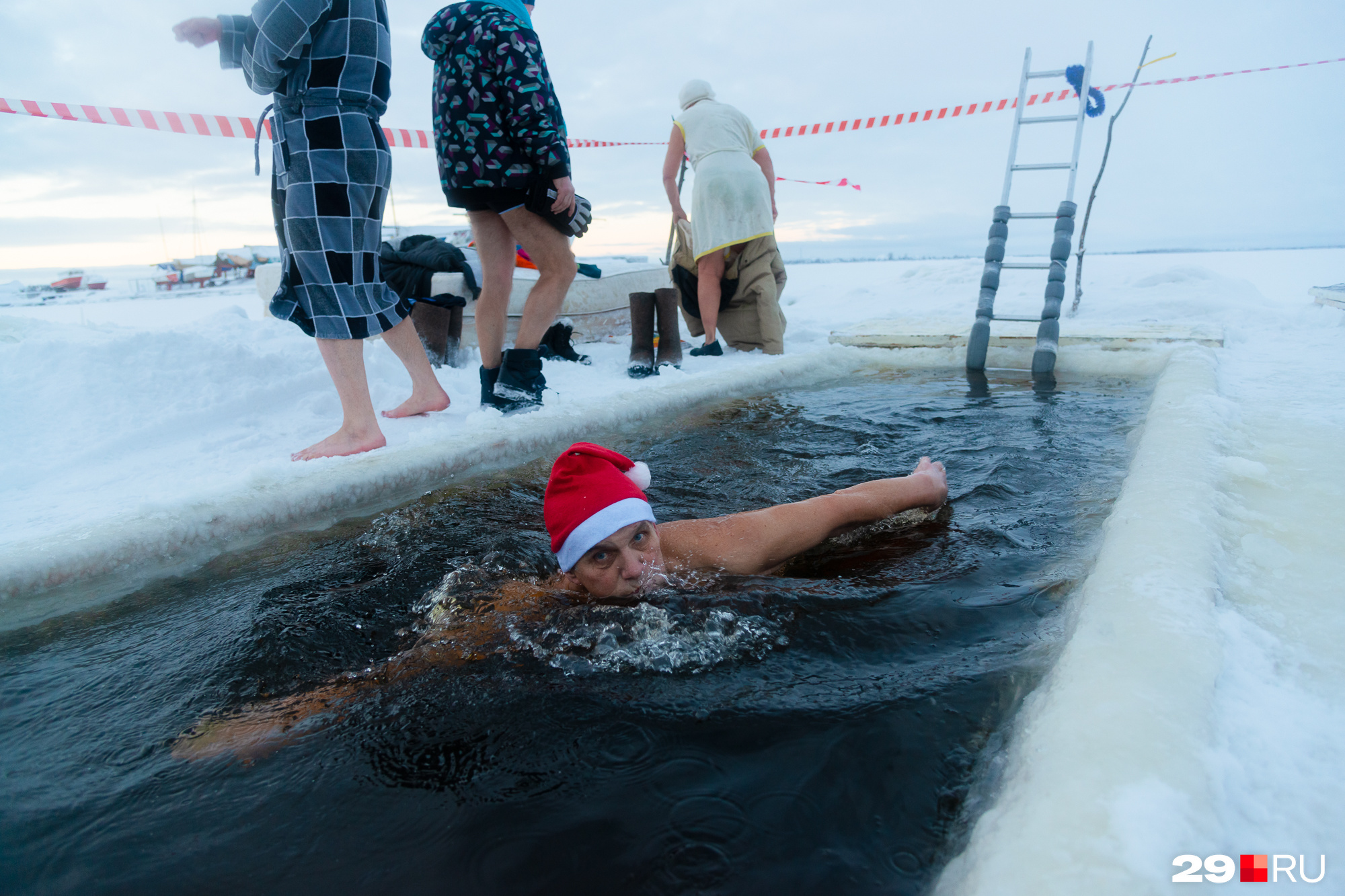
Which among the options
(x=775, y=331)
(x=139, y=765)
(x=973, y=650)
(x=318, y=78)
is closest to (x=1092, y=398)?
(x=775, y=331)

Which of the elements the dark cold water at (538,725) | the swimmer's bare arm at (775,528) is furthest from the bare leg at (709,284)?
the dark cold water at (538,725)

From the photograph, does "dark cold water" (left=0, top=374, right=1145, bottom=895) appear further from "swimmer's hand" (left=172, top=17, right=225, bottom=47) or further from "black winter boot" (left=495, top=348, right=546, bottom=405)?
"swimmer's hand" (left=172, top=17, right=225, bottom=47)

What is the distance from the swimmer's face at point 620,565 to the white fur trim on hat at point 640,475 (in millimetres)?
144

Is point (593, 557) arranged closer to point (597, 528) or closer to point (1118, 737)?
point (597, 528)

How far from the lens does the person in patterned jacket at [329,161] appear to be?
8.97 ft

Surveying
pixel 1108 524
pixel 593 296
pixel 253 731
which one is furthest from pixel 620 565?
pixel 593 296

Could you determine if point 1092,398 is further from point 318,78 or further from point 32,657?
point 32,657

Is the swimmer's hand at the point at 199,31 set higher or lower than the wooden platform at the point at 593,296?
higher

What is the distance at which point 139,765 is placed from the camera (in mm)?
1227

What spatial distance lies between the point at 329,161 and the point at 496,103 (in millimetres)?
777

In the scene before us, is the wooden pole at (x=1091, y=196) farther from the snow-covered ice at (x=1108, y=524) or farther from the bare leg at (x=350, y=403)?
the bare leg at (x=350, y=403)

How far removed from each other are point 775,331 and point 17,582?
4.54 m
